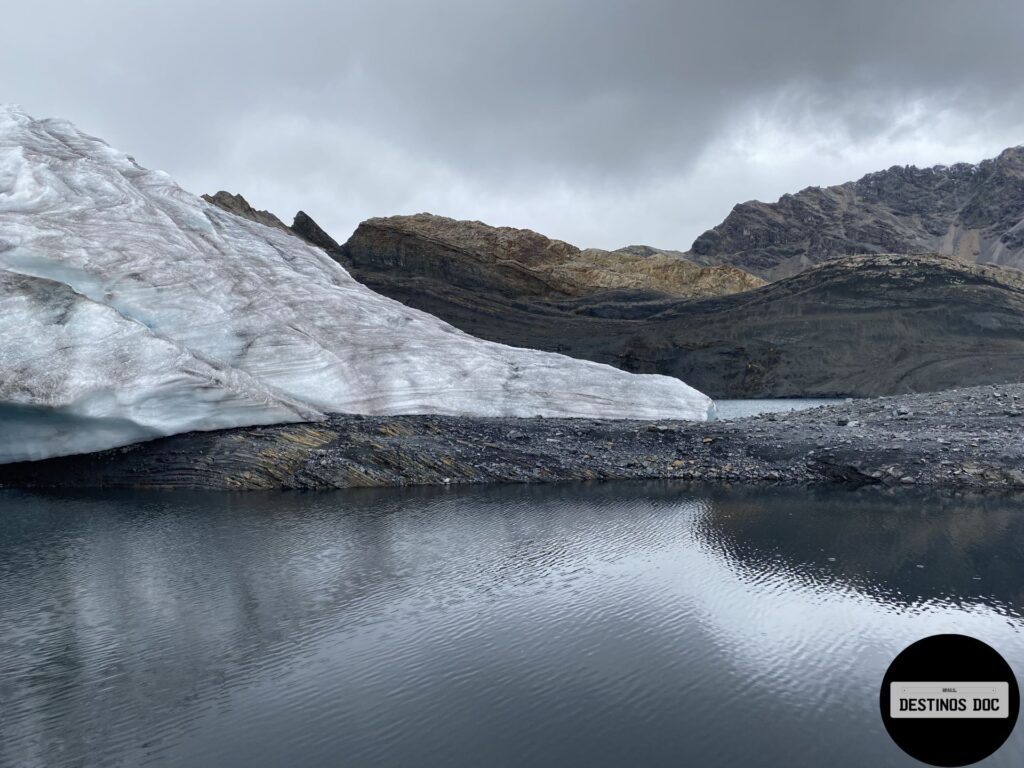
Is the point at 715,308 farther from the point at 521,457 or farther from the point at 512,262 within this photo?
the point at 521,457

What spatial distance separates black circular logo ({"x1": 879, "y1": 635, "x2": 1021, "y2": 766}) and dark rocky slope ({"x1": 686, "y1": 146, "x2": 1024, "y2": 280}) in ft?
560

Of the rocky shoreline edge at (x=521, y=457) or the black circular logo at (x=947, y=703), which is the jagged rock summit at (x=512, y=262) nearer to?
the rocky shoreline edge at (x=521, y=457)

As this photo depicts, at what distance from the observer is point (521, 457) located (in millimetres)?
20547

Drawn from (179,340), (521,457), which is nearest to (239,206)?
(179,340)

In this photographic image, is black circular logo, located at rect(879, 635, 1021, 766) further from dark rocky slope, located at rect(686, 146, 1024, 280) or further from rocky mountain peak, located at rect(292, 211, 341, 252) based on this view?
dark rocky slope, located at rect(686, 146, 1024, 280)

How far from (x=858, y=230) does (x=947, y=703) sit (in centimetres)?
18639

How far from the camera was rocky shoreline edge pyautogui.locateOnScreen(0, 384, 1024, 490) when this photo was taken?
Answer: 1938 cm

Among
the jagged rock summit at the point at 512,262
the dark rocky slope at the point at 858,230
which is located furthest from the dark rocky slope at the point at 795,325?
the dark rocky slope at the point at 858,230

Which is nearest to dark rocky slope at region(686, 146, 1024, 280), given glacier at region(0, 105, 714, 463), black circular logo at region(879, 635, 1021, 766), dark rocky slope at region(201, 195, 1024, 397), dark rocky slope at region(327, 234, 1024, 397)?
dark rocky slope at region(327, 234, 1024, 397)

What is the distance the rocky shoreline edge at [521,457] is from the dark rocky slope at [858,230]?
155 m

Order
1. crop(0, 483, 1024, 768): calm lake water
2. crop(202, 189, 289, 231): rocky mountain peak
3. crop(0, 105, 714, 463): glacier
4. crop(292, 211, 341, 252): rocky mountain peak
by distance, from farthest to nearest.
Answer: crop(292, 211, 341, 252): rocky mountain peak
crop(202, 189, 289, 231): rocky mountain peak
crop(0, 105, 714, 463): glacier
crop(0, 483, 1024, 768): calm lake water

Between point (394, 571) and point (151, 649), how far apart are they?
12.6 feet

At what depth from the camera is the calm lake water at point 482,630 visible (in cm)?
649

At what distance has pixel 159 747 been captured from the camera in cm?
633
